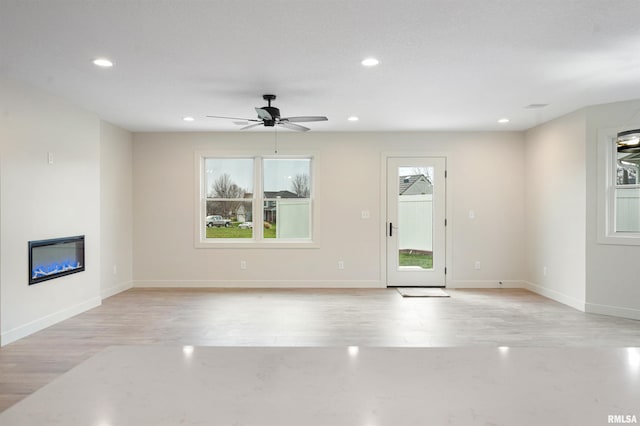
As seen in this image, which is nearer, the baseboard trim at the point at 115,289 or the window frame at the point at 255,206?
the baseboard trim at the point at 115,289

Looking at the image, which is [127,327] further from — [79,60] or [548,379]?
[548,379]

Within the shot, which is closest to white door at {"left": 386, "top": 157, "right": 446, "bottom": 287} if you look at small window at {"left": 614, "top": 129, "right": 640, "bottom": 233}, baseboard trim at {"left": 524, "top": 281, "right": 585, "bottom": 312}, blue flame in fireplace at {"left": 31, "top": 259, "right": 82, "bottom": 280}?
baseboard trim at {"left": 524, "top": 281, "right": 585, "bottom": 312}

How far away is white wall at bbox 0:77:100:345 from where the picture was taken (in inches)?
157

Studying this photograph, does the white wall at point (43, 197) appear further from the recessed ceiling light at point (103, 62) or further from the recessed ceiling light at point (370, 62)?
the recessed ceiling light at point (370, 62)

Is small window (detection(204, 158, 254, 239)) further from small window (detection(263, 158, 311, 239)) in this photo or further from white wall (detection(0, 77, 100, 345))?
white wall (detection(0, 77, 100, 345))

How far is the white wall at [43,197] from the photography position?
157 inches

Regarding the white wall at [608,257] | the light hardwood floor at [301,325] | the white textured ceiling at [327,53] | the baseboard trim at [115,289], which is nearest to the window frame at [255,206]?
the light hardwood floor at [301,325]

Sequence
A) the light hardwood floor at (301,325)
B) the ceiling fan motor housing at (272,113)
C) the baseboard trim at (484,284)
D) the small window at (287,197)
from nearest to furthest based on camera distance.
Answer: the light hardwood floor at (301,325) → the ceiling fan motor housing at (272,113) → the baseboard trim at (484,284) → the small window at (287,197)

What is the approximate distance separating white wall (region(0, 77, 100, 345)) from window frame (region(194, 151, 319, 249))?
5.33 ft

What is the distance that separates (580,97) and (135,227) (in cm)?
660

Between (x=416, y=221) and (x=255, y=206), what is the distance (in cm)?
272

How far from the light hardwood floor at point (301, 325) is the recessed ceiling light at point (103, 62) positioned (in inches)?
101

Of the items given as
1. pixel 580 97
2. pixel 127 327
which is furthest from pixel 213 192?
pixel 580 97

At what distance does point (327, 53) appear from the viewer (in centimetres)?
342
